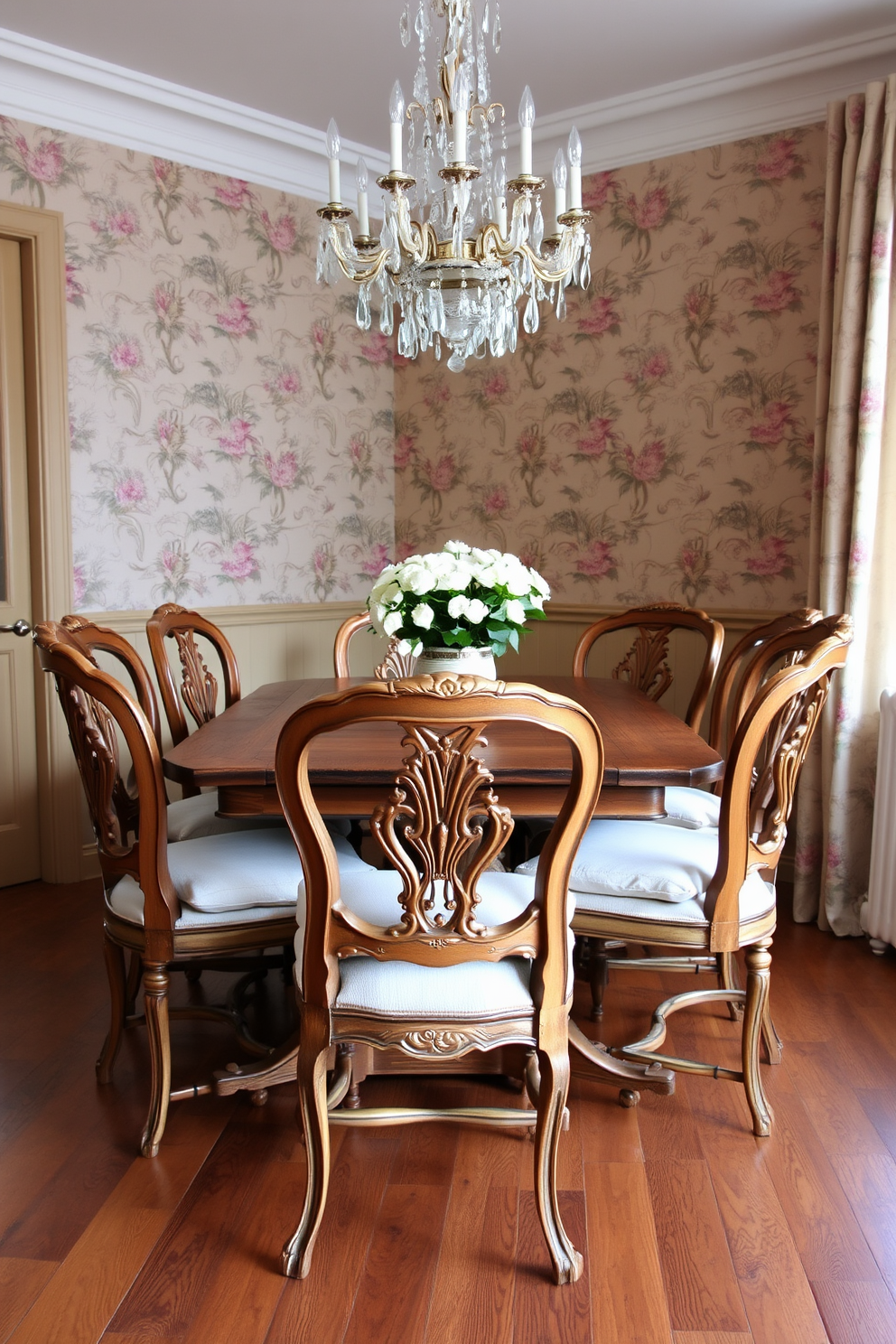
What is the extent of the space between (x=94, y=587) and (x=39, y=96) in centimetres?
157

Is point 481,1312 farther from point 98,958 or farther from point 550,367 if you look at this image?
point 550,367

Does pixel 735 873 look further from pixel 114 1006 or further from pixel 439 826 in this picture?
pixel 114 1006

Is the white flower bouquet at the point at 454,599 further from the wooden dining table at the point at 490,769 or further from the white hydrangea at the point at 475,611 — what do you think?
the wooden dining table at the point at 490,769

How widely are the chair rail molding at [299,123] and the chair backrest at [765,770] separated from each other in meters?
2.20

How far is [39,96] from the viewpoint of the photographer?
133 inches

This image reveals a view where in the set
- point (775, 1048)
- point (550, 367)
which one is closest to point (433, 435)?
point (550, 367)

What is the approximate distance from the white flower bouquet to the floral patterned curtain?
132cm

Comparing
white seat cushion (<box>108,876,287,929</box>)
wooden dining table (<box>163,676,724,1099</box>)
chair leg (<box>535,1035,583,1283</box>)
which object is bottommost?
chair leg (<box>535,1035,583,1283</box>)

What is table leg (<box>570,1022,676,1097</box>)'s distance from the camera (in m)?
2.18

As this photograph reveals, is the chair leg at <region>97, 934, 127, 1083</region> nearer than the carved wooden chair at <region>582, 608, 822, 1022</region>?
Yes

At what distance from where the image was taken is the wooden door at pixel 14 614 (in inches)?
137

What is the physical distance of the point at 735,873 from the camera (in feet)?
6.65

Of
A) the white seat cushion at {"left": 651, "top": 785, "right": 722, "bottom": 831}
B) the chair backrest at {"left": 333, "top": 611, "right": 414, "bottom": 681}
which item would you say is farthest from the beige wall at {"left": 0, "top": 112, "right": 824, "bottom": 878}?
the white seat cushion at {"left": 651, "top": 785, "right": 722, "bottom": 831}

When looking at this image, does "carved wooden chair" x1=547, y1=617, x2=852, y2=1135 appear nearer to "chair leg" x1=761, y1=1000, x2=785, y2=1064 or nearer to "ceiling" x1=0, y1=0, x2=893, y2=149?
"chair leg" x1=761, y1=1000, x2=785, y2=1064
